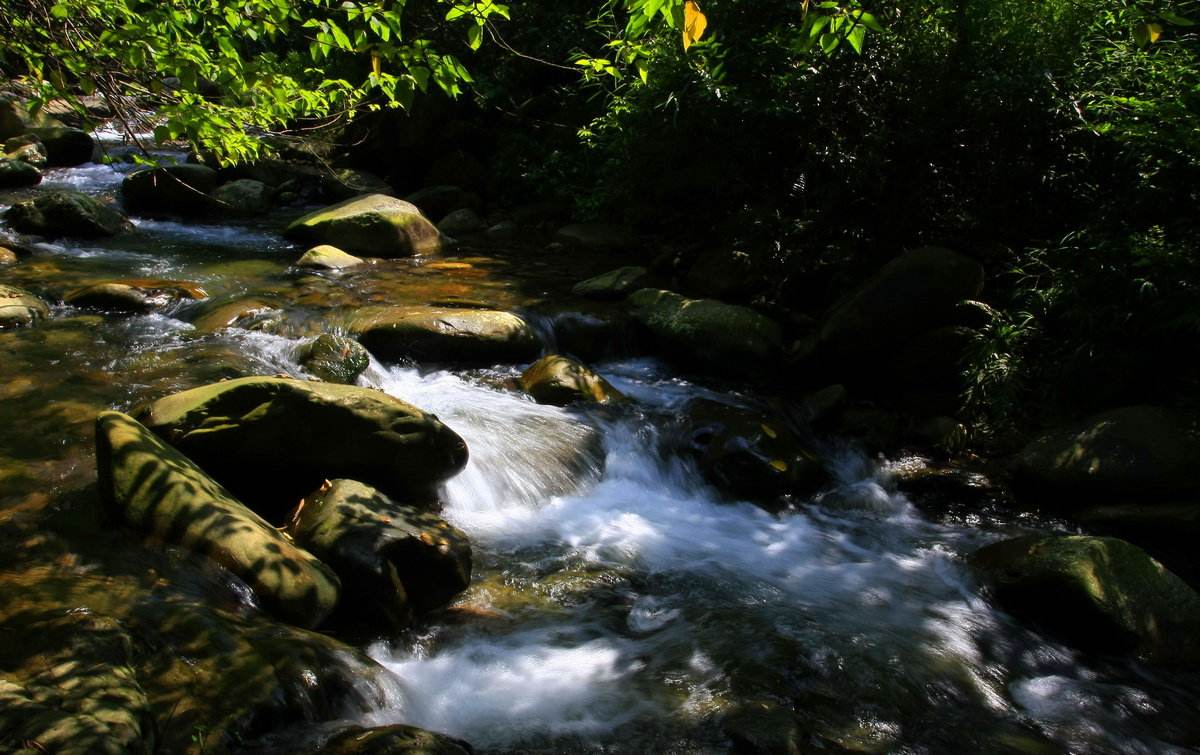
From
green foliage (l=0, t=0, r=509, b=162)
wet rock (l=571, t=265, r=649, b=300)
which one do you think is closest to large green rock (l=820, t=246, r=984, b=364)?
wet rock (l=571, t=265, r=649, b=300)

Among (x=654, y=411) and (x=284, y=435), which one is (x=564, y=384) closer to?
(x=654, y=411)

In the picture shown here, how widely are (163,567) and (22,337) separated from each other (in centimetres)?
402

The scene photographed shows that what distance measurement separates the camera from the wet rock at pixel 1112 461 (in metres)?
5.55

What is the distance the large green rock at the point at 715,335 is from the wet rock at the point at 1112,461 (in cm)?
252

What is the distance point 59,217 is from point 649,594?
9400 mm

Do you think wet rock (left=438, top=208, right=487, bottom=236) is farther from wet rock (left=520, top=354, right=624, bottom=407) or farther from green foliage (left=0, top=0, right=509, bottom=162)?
green foliage (left=0, top=0, right=509, bottom=162)

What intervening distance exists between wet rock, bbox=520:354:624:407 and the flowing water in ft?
0.66

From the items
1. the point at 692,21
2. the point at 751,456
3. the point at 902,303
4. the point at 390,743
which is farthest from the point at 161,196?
the point at 692,21

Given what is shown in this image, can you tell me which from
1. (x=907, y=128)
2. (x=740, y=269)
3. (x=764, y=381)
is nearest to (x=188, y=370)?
(x=764, y=381)

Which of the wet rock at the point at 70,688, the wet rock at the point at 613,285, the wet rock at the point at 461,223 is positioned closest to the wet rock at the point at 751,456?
the wet rock at the point at 613,285

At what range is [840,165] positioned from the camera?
809cm

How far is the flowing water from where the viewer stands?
374cm

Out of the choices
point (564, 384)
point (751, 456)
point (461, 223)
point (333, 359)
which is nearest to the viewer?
point (751, 456)

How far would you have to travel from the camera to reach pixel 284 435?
475 cm
